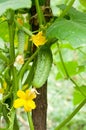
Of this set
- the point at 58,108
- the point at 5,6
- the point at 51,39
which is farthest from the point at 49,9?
the point at 58,108

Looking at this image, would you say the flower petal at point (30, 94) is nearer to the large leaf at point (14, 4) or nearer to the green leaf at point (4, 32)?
the large leaf at point (14, 4)

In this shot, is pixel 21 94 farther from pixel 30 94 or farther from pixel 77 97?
pixel 77 97

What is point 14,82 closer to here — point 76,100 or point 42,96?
point 42,96

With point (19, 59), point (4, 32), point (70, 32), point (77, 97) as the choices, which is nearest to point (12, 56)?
point (19, 59)

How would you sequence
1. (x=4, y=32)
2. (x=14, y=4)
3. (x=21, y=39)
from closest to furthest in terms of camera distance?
(x=14, y=4) < (x=21, y=39) < (x=4, y=32)

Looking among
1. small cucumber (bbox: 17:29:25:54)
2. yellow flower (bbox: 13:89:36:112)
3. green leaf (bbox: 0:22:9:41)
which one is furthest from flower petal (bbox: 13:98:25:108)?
green leaf (bbox: 0:22:9:41)

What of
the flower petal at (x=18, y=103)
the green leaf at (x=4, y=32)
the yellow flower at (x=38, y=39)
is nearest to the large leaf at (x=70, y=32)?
the yellow flower at (x=38, y=39)
